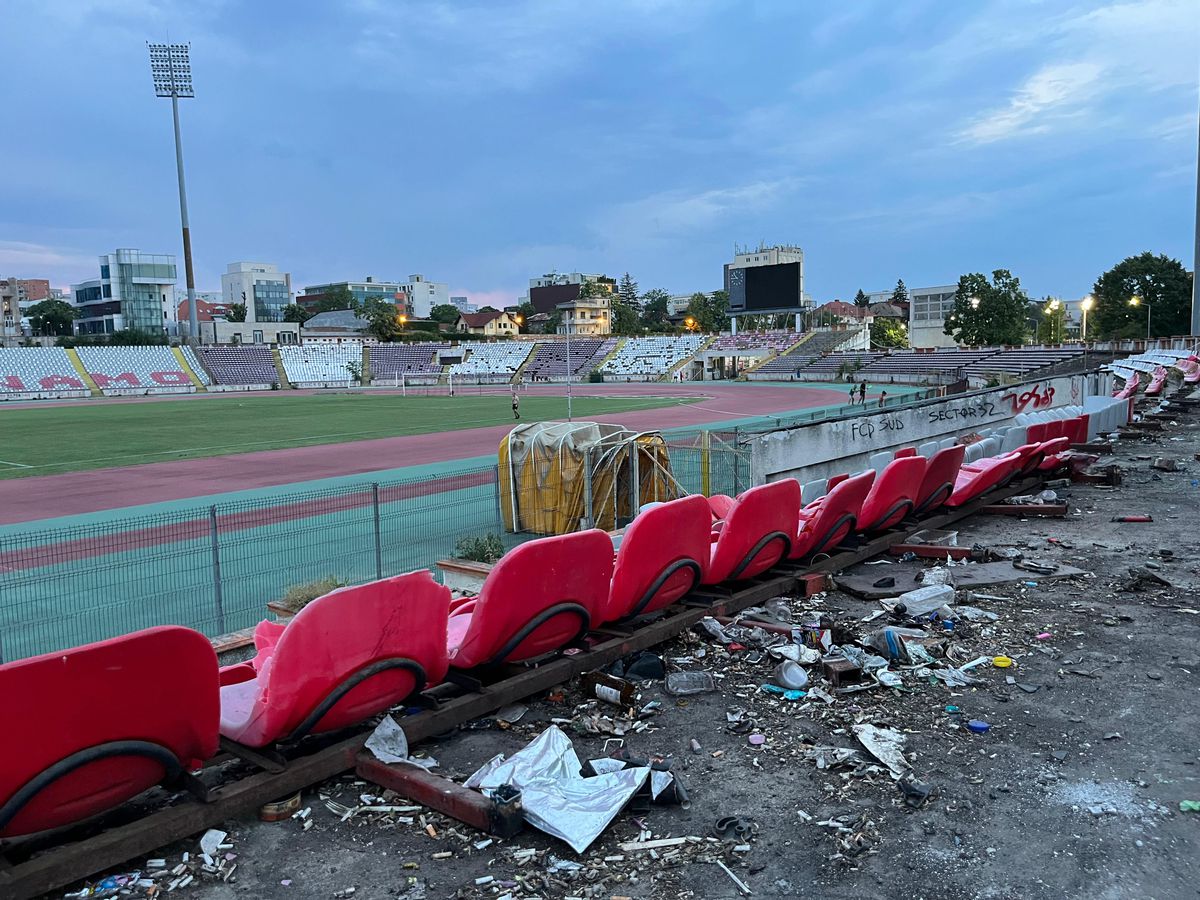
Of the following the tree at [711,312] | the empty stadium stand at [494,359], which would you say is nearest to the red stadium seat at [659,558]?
the empty stadium stand at [494,359]

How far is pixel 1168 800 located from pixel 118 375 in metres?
90.1

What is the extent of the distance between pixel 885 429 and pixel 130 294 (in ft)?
501

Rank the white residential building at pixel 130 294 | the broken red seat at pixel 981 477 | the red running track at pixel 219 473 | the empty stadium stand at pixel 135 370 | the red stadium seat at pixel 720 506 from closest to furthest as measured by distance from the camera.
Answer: the red stadium seat at pixel 720 506, the broken red seat at pixel 981 477, the red running track at pixel 219 473, the empty stadium stand at pixel 135 370, the white residential building at pixel 130 294

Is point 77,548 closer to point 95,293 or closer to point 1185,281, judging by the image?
point 1185,281

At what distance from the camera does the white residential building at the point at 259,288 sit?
602 ft

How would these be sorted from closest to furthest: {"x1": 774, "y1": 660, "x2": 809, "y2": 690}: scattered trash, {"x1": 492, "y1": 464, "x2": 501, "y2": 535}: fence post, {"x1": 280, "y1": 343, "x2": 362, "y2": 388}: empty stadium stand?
{"x1": 774, "y1": 660, "x2": 809, "y2": 690}: scattered trash → {"x1": 492, "y1": 464, "x2": 501, "y2": 535}: fence post → {"x1": 280, "y1": 343, "x2": 362, "y2": 388}: empty stadium stand

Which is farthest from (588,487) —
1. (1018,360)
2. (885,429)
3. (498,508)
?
(1018,360)

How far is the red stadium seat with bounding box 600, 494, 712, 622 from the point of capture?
5.73m


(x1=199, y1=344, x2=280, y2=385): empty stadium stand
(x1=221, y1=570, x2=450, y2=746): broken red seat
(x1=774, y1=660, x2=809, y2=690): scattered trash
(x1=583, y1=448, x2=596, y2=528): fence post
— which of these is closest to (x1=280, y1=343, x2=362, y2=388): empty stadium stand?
(x1=199, y1=344, x2=280, y2=385): empty stadium stand

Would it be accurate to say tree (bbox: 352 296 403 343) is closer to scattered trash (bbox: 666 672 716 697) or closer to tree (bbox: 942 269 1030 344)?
tree (bbox: 942 269 1030 344)

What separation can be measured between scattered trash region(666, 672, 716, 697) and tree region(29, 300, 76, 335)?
152221 mm

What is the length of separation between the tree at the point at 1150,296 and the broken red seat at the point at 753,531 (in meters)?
89.4

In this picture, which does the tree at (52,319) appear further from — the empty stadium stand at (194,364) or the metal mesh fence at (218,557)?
the metal mesh fence at (218,557)

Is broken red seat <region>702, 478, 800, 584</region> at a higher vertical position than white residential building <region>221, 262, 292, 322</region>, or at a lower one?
lower
